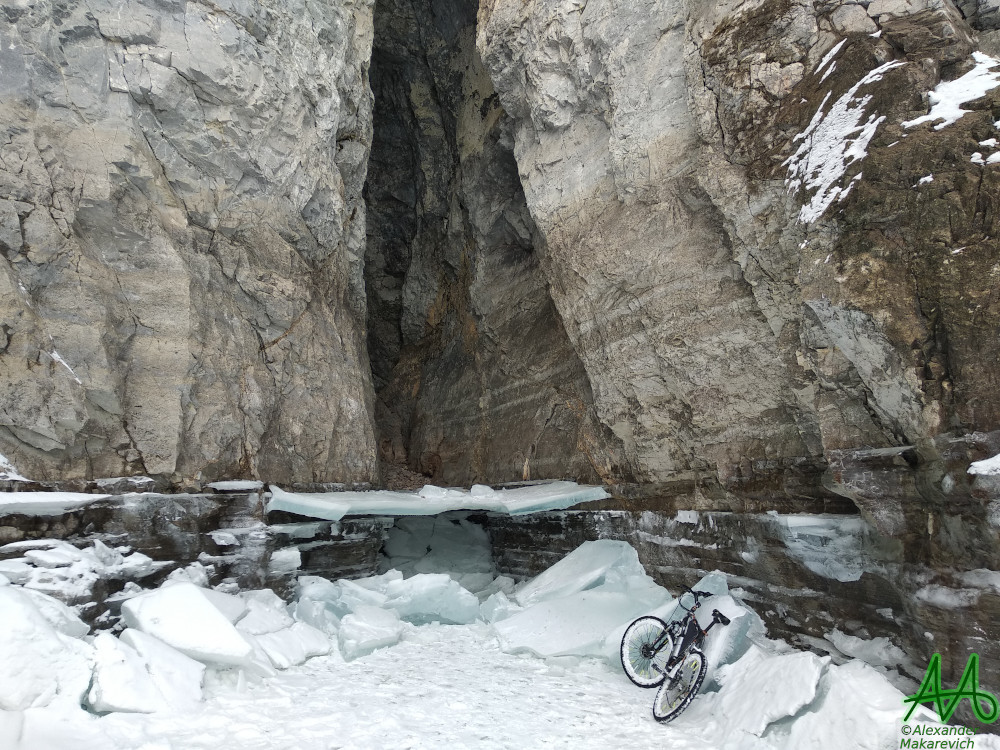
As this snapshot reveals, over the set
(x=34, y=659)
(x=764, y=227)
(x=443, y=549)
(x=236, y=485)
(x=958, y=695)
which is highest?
(x=764, y=227)

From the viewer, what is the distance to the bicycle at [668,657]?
216 inches

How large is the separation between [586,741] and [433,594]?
4.50 m

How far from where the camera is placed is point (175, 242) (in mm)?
8344

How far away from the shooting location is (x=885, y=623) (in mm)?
5766

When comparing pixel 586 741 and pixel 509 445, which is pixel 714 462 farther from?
pixel 509 445

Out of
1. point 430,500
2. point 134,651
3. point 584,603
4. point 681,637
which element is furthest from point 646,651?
point 430,500

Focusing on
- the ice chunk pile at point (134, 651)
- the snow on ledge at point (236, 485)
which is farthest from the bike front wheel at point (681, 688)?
the snow on ledge at point (236, 485)

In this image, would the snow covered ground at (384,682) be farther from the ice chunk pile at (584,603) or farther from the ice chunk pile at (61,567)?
the ice chunk pile at (61,567)

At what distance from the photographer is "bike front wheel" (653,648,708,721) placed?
5328mm

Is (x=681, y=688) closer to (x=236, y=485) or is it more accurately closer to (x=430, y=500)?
(x=430, y=500)

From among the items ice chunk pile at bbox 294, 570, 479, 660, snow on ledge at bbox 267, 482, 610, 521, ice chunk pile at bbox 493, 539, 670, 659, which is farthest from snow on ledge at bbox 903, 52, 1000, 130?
ice chunk pile at bbox 294, 570, 479, 660

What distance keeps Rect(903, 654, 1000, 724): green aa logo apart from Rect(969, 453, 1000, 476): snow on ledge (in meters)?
1.43

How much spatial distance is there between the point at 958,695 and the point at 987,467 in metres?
1.76

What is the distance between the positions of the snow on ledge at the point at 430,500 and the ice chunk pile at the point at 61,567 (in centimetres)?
242
